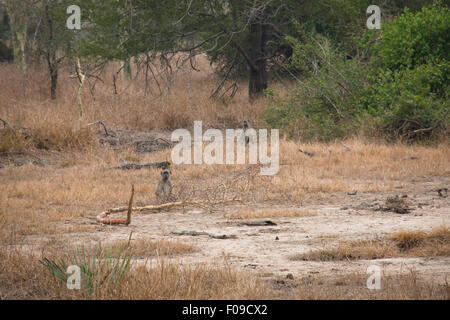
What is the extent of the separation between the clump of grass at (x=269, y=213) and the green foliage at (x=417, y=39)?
7.08 meters

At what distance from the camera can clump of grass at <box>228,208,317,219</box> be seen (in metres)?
7.30

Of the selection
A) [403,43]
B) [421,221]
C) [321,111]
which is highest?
[403,43]

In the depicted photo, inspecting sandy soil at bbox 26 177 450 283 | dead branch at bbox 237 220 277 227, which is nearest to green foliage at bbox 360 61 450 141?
sandy soil at bbox 26 177 450 283

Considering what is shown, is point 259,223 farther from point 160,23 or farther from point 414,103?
point 160,23

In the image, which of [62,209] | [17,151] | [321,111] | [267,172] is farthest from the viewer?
[321,111]

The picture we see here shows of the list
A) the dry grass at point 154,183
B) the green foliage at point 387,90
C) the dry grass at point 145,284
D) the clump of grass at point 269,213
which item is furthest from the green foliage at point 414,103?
the dry grass at point 145,284

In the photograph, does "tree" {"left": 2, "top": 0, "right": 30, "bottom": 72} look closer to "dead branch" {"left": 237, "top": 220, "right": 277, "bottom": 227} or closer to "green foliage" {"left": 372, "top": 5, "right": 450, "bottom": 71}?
"green foliage" {"left": 372, "top": 5, "right": 450, "bottom": 71}

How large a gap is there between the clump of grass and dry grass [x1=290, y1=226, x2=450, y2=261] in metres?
1.62

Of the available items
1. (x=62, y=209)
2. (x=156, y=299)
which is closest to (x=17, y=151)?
(x=62, y=209)

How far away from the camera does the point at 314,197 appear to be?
28.1ft

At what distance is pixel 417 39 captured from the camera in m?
13.2

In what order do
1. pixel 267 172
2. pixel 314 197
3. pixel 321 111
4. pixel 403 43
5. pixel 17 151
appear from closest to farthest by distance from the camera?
pixel 314 197 → pixel 267 172 → pixel 17 151 → pixel 403 43 → pixel 321 111
